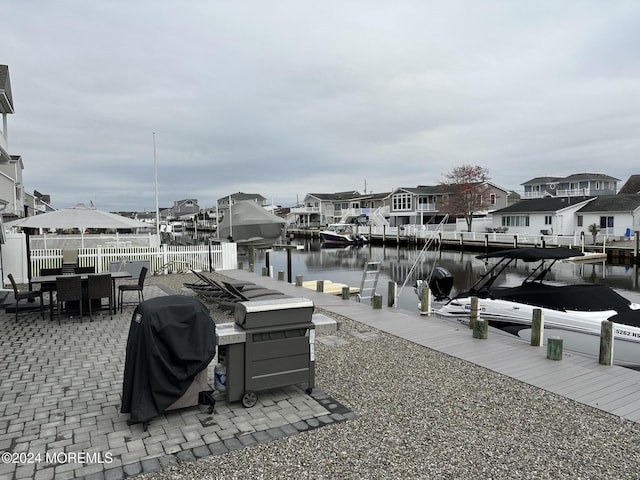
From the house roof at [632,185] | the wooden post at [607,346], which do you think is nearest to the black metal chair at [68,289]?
the wooden post at [607,346]

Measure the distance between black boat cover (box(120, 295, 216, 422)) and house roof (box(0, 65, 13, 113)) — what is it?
21.6 m

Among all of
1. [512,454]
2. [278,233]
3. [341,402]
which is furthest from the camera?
[278,233]

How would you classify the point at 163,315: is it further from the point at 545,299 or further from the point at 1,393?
the point at 545,299

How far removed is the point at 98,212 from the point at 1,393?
644 cm

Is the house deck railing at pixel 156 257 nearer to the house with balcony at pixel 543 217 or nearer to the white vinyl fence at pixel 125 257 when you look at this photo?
the white vinyl fence at pixel 125 257

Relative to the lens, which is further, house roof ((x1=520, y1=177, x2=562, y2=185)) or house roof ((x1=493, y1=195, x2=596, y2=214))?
house roof ((x1=520, y1=177, x2=562, y2=185))

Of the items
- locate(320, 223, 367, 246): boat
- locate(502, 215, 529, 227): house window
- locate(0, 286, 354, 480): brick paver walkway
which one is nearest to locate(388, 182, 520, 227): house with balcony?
locate(502, 215, 529, 227): house window

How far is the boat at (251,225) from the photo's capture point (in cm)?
1483

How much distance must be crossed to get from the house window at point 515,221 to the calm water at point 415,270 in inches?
389

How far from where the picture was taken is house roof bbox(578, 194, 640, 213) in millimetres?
38228

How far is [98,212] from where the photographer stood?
10922 millimetres

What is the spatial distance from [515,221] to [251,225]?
130ft

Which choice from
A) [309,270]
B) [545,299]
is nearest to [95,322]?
[545,299]

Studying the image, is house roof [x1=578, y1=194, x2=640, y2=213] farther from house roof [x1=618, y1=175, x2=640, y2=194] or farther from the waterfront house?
house roof [x1=618, y1=175, x2=640, y2=194]
